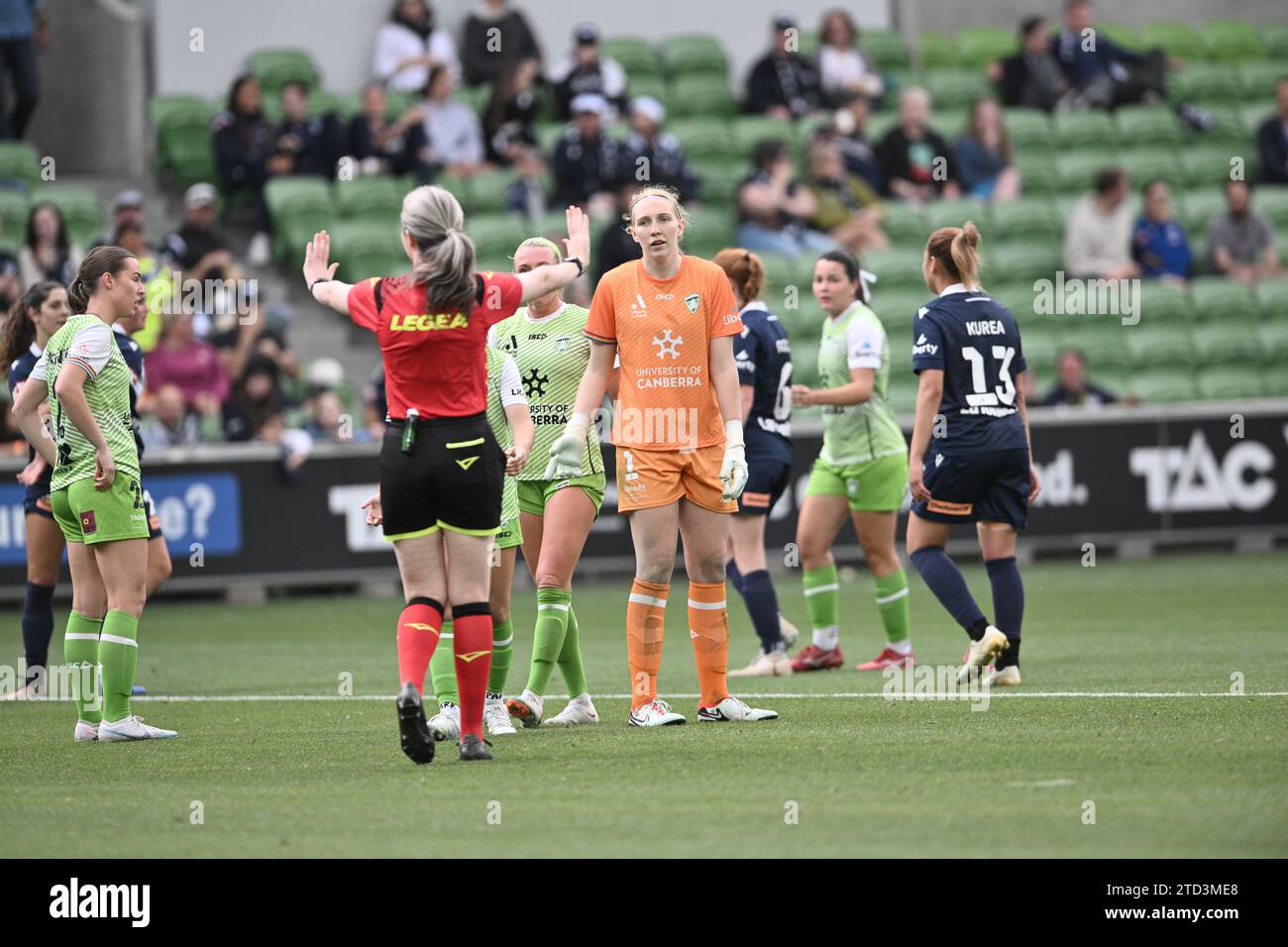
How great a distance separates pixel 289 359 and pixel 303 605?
2710 millimetres

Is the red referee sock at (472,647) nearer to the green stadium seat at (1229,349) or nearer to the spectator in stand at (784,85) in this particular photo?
the green stadium seat at (1229,349)

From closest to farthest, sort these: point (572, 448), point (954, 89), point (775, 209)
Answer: point (572, 448)
point (775, 209)
point (954, 89)

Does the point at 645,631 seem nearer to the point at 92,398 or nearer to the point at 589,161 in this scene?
the point at 92,398

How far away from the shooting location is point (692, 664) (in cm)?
1161

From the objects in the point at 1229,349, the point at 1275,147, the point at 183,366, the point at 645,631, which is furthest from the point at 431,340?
the point at 1275,147

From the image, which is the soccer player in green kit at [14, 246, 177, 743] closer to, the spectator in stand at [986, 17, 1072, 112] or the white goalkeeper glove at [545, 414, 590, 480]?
the white goalkeeper glove at [545, 414, 590, 480]

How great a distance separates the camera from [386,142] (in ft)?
65.8

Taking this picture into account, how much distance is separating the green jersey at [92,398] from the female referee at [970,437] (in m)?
3.89

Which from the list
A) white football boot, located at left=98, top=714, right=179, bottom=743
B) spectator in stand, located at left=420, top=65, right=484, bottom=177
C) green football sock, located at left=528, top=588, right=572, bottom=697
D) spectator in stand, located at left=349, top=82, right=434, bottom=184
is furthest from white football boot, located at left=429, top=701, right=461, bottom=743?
spectator in stand, located at left=420, top=65, right=484, bottom=177

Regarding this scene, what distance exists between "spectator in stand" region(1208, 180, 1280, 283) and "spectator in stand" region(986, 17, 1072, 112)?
2.80m

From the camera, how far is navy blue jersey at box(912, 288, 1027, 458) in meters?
9.80

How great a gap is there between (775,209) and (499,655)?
12.7 m

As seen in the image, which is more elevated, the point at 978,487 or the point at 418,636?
the point at 978,487
